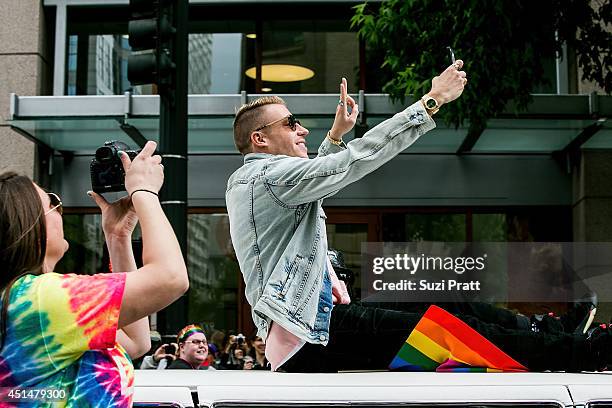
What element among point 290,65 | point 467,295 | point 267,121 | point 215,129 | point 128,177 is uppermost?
point 290,65

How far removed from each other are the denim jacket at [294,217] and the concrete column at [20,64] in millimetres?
10938

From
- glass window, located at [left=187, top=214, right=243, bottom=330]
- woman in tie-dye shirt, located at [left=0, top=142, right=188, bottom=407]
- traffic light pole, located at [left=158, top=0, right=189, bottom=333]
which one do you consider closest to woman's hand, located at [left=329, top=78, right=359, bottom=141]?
woman in tie-dye shirt, located at [left=0, top=142, right=188, bottom=407]

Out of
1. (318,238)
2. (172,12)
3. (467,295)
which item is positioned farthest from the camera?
(467,295)

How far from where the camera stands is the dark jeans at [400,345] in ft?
10.2

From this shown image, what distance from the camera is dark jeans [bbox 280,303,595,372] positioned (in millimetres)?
3096

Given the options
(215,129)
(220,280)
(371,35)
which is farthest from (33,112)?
(371,35)

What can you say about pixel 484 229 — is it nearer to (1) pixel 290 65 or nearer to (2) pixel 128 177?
(1) pixel 290 65

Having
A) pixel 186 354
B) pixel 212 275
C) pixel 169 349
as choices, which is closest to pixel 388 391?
pixel 169 349

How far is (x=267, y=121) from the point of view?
336 centimetres

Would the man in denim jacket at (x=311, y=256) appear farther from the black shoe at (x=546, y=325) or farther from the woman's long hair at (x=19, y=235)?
the woman's long hair at (x=19, y=235)

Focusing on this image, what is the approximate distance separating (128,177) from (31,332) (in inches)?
16.3

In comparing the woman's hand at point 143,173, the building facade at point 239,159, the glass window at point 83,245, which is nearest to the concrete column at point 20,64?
the building facade at point 239,159

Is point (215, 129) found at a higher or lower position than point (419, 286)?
higher

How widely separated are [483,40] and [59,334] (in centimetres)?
718
